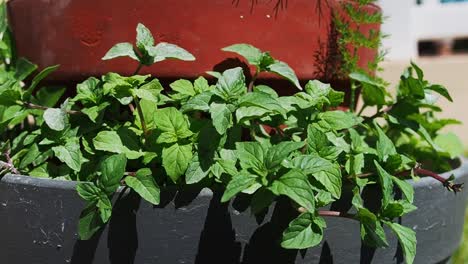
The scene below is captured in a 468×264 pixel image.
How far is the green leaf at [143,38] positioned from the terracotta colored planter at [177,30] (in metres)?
0.10

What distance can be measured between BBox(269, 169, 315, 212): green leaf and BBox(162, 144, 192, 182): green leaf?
19cm

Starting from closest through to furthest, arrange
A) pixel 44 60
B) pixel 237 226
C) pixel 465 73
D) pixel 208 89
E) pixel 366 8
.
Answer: pixel 237 226
pixel 208 89
pixel 44 60
pixel 366 8
pixel 465 73

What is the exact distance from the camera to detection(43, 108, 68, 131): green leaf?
124cm

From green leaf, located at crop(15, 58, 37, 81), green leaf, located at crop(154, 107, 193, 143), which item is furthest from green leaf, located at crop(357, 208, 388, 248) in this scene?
green leaf, located at crop(15, 58, 37, 81)

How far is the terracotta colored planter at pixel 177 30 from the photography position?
1.39m

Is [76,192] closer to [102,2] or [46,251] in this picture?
[46,251]

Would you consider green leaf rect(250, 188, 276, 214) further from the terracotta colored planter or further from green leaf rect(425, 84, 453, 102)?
green leaf rect(425, 84, 453, 102)

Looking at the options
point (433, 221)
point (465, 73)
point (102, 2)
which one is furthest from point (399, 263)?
point (465, 73)

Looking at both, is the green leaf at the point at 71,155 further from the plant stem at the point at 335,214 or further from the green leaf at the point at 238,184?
the plant stem at the point at 335,214

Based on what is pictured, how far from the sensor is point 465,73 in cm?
434

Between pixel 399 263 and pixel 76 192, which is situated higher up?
pixel 76 192

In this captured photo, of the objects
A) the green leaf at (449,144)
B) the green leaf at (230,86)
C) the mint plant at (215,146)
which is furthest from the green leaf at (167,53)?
the green leaf at (449,144)

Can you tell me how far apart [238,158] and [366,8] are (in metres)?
0.72

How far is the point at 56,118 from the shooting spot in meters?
1.26
